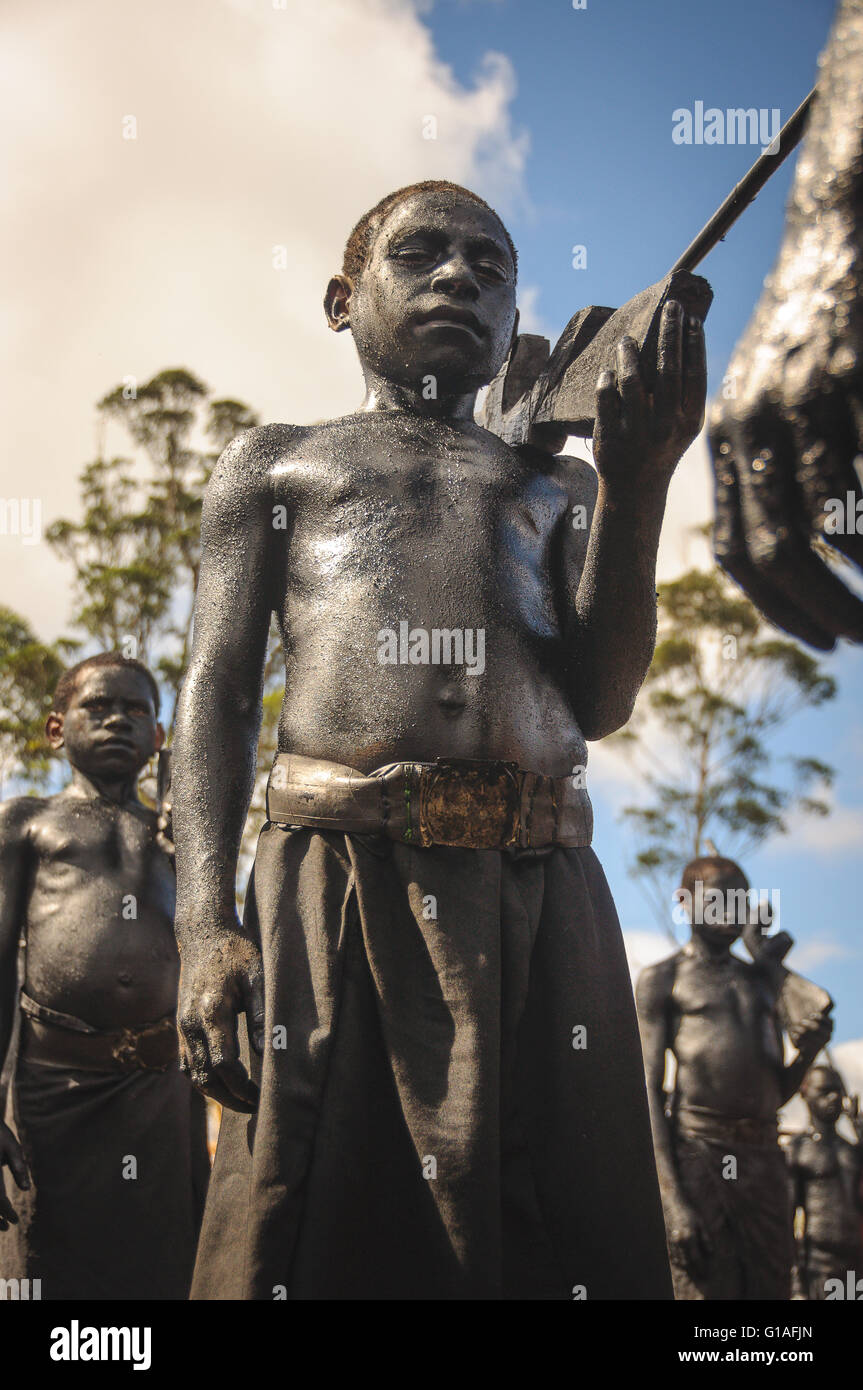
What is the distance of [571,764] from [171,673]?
13.8 meters

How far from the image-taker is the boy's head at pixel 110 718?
A: 558 cm

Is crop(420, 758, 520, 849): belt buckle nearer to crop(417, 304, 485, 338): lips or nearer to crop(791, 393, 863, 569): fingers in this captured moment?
crop(417, 304, 485, 338): lips

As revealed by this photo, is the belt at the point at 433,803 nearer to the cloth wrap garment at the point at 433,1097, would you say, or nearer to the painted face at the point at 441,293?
the cloth wrap garment at the point at 433,1097

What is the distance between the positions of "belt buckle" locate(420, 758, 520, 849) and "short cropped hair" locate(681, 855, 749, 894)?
579 cm

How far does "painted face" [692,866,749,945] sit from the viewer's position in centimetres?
808

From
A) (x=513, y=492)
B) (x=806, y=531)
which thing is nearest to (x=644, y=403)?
(x=513, y=492)

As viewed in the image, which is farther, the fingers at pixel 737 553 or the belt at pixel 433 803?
the belt at pixel 433 803

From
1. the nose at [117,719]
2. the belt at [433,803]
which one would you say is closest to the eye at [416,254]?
the belt at [433,803]

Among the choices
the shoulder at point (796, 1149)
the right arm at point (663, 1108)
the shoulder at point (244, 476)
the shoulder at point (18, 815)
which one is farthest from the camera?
the shoulder at point (796, 1149)

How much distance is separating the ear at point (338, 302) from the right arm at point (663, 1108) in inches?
182

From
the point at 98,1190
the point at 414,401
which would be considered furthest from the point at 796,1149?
the point at 414,401

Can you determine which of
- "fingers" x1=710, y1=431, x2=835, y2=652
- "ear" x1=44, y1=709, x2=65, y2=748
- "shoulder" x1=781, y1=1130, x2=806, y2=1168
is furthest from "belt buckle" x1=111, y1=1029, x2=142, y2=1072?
"shoulder" x1=781, y1=1130, x2=806, y2=1168
